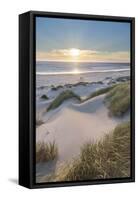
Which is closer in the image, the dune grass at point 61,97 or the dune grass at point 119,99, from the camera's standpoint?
the dune grass at point 61,97

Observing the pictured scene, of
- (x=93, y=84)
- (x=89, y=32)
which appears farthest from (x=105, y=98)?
(x=89, y=32)

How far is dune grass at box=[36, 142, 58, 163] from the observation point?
7434 mm

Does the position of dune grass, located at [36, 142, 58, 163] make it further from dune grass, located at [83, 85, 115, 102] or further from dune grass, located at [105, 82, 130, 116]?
dune grass, located at [105, 82, 130, 116]

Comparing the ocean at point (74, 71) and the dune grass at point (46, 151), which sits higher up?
the ocean at point (74, 71)

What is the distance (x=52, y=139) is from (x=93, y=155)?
20.5 inches

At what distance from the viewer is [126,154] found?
7922 mm

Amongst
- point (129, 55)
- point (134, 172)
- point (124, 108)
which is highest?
point (129, 55)

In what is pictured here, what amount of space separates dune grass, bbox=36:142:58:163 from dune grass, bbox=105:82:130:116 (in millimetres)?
788

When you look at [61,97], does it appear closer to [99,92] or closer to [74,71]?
[74,71]

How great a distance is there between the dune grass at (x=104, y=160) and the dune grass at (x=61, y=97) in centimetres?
54

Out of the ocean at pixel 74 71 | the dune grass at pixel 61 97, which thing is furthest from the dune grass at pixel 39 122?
the ocean at pixel 74 71

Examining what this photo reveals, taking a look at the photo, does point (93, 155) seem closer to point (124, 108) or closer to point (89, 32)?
point (124, 108)

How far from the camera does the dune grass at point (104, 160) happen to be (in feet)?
25.0

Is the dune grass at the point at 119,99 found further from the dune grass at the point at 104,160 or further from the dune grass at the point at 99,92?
the dune grass at the point at 104,160
